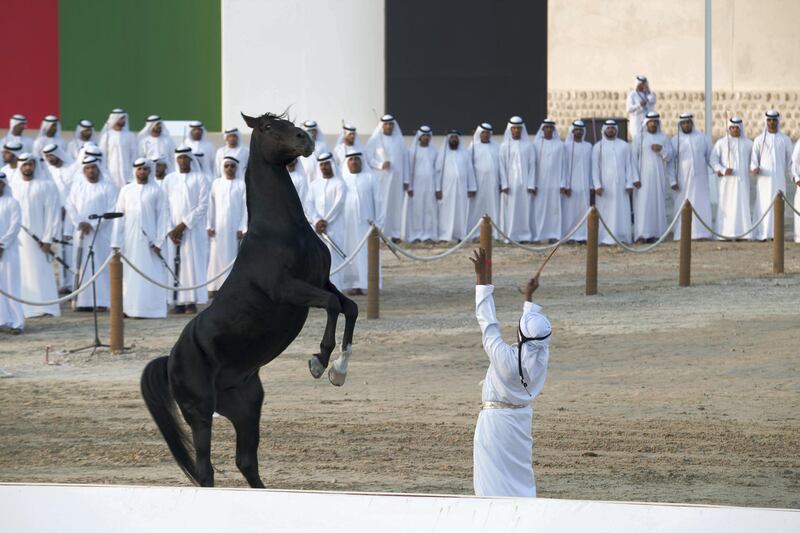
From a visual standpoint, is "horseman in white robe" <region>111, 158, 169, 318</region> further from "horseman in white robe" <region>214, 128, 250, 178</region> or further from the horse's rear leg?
the horse's rear leg

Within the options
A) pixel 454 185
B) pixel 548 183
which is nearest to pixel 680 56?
pixel 548 183

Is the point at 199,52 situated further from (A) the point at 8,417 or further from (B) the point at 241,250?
(B) the point at 241,250

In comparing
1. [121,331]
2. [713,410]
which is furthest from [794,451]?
[121,331]

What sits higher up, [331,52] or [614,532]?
[331,52]

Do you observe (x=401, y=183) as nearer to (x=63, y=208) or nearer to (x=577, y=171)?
(x=577, y=171)

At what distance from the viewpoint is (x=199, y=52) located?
2977 cm

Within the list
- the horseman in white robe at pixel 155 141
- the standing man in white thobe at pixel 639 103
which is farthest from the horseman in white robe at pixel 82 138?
the standing man in white thobe at pixel 639 103

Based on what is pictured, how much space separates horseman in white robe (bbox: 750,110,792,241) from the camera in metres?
22.8

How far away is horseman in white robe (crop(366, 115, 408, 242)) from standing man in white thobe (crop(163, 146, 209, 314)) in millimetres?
6067

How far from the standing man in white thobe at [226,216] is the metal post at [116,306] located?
3106mm

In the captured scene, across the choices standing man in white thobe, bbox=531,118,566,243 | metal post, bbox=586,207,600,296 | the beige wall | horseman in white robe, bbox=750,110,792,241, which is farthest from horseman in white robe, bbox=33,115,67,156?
the beige wall

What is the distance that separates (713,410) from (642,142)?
1210cm

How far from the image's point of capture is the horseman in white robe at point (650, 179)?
23.3 metres

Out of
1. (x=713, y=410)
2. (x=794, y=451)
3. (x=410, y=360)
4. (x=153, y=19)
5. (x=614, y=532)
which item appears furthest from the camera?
(x=153, y=19)
